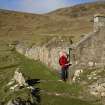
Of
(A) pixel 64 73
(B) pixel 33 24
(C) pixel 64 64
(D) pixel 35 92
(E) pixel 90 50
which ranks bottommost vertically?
(D) pixel 35 92

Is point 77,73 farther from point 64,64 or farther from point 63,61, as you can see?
point 63,61

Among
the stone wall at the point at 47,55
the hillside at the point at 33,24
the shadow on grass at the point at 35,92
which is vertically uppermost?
the hillside at the point at 33,24

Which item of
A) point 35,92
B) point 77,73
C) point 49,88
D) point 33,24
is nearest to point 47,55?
point 77,73

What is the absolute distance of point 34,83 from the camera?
938 inches

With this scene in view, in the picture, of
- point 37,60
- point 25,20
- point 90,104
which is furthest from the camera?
point 25,20

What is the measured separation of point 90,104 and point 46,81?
5.10m

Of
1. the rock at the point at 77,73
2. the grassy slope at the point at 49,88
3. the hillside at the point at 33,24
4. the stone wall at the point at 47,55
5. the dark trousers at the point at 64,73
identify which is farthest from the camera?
the hillside at the point at 33,24

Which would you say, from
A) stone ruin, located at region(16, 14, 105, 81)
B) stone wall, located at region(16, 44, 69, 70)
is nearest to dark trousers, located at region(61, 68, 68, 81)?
stone ruin, located at region(16, 14, 105, 81)

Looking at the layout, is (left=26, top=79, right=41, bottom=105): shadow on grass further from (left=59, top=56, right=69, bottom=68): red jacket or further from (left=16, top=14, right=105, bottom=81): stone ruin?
(left=16, top=14, right=105, bottom=81): stone ruin

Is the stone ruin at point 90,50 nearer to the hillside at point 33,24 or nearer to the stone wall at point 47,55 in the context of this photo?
the stone wall at point 47,55

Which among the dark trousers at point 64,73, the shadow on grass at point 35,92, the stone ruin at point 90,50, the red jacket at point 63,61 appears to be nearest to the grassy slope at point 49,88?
the shadow on grass at point 35,92

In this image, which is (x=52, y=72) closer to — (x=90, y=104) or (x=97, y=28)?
(x=97, y=28)

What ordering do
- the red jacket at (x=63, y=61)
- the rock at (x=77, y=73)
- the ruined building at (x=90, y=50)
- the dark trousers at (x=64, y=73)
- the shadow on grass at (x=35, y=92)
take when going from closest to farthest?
the shadow on grass at (x=35, y=92) < the rock at (x=77, y=73) < the red jacket at (x=63, y=61) < the dark trousers at (x=64, y=73) < the ruined building at (x=90, y=50)

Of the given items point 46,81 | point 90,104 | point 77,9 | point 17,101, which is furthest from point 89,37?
point 77,9
